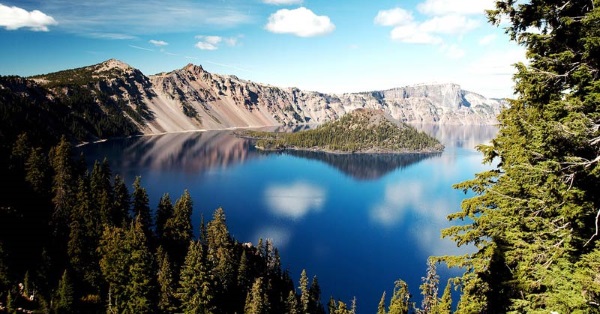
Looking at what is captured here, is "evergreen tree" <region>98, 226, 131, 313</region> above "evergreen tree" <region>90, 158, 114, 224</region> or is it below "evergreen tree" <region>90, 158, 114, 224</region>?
below

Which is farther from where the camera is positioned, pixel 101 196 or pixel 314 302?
pixel 101 196

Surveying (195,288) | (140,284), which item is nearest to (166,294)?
(140,284)

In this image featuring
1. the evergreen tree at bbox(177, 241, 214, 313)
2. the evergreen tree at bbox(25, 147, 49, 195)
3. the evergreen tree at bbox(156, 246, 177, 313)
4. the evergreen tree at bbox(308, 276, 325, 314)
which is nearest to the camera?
the evergreen tree at bbox(177, 241, 214, 313)

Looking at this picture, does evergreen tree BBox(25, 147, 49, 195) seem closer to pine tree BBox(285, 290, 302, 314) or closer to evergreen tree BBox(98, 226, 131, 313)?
evergreen tree BBox(98, 226, 131, 313)

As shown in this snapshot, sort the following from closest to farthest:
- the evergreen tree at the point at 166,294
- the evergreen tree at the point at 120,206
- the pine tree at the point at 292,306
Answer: the evergreen tree at the point at 166,294 < the pine tree at the point at 292,306 < the evergreen tree at the point at 120,206

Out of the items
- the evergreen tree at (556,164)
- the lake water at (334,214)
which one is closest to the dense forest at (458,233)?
the evergreen tree at (556,164)

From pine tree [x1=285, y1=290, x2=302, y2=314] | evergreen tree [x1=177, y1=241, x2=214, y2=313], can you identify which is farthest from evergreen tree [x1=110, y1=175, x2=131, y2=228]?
pine tree [x1=285, y1=290, x2=302, y2=314]

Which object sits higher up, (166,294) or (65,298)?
(65,298)

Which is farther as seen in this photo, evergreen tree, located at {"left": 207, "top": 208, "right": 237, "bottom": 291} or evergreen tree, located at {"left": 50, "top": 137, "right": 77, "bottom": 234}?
evergreen tree, located at {"left": 50, "top": 137, "right": 77, "bottom": 234}

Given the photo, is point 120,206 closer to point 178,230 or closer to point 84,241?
point 178,230

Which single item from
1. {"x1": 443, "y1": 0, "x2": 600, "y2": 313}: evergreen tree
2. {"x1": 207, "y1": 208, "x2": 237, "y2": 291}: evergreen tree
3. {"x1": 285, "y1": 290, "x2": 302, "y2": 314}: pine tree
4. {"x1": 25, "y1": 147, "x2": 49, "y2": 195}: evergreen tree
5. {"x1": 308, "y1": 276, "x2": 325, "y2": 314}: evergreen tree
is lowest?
{"x1": 308, "y1": 276, "x2": 325, "y2": 314}: evergreen tree

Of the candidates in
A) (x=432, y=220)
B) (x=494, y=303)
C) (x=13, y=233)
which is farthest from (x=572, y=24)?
(x=432, y=220)

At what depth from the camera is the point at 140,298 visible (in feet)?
152

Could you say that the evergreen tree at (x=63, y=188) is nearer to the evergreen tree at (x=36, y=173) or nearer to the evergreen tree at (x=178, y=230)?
the evergreen tree at (x=36, y=173)
